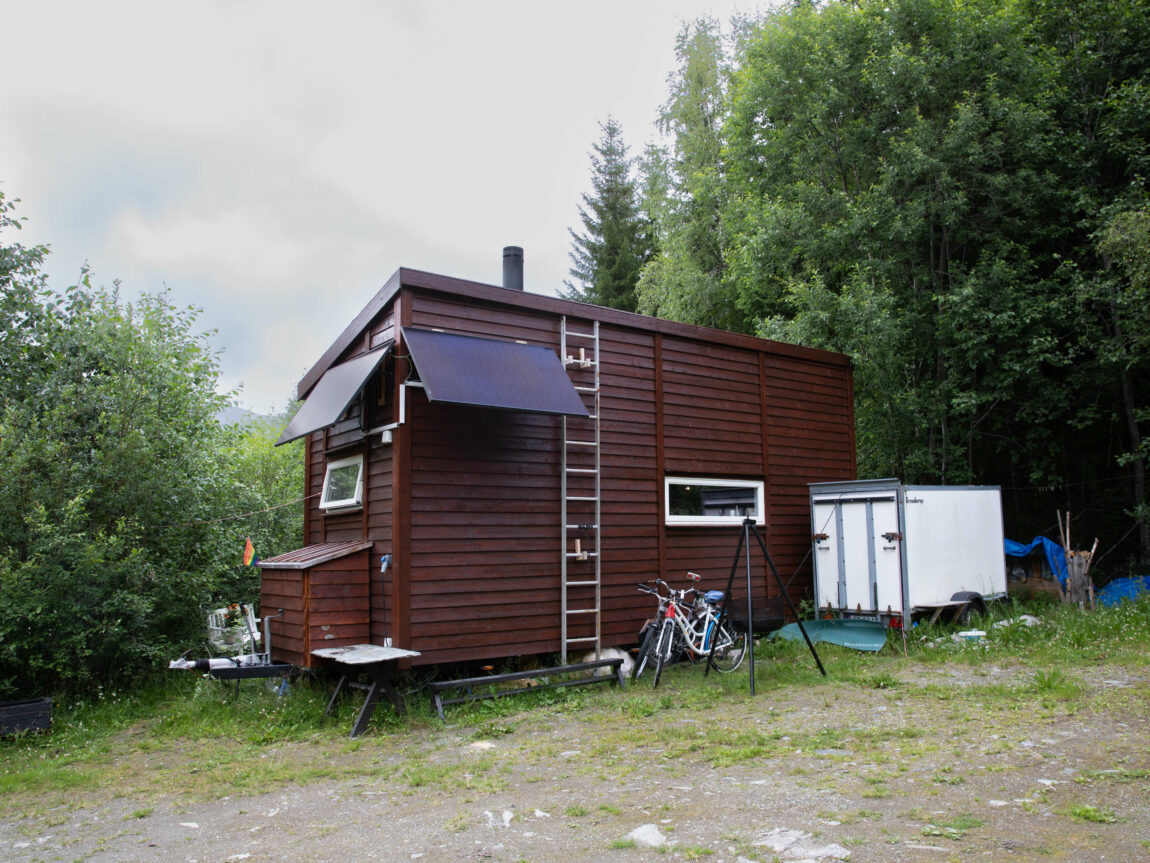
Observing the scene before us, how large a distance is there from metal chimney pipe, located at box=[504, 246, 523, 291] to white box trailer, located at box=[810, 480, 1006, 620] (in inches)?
202

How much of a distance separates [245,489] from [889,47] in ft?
46.9

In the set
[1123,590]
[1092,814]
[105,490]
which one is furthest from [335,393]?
[1123,590]

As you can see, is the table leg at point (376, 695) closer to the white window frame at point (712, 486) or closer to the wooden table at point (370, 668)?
the wooden table at point (370, 668)

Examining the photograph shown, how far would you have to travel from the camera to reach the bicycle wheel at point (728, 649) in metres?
9.95

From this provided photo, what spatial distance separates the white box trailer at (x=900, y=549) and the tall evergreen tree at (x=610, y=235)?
23272mm

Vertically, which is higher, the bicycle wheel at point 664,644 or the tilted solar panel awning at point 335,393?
the tilted solar panel awning at point 335,393

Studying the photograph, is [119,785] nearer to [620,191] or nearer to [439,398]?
[439,398]

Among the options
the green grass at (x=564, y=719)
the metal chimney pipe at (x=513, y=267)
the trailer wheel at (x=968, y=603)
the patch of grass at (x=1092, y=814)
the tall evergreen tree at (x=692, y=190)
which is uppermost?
the tall evergreen tree at (x=692, y=190)

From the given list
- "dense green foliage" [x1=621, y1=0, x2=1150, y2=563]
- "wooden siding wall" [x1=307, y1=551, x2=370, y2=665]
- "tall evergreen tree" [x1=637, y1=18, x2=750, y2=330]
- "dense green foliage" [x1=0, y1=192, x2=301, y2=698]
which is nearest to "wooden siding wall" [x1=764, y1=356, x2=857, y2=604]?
"dense green foliage" [x1=621, y1=0, x2=1150, y2=563]

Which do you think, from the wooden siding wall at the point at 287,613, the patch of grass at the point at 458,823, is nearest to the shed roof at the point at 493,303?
the wooden siding wall at the point at 287,613

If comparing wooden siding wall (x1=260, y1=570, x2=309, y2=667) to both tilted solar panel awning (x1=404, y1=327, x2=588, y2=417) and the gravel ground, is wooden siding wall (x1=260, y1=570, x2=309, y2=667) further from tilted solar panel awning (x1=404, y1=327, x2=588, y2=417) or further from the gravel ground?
tilted solar panel awning (x1=404, y1=327, x2=588, y2=417)

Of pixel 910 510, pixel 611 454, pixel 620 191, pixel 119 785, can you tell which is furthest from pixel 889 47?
pixel 620 191

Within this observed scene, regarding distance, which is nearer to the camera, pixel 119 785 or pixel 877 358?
pixel 119 785

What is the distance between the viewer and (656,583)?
1027 centimetres
